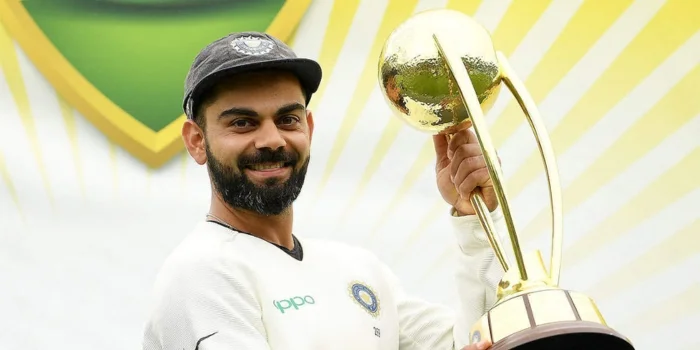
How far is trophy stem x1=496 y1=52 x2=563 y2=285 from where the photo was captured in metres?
1.22

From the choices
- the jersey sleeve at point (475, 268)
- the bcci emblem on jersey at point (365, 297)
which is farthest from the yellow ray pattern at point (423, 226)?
the jersey sleeve at point (475, 268)

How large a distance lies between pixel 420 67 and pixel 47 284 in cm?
135

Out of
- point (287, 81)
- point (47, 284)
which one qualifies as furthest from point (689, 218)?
point (47, 284)

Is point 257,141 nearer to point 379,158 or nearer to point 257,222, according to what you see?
point 257,222

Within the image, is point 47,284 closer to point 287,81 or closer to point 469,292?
point 287,81

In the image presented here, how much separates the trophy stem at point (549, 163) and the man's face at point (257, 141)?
1.39ft

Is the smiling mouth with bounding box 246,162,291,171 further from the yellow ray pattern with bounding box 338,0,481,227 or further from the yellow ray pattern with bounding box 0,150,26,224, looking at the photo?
the yellow ray pattern with bounding box 0,150,26,224

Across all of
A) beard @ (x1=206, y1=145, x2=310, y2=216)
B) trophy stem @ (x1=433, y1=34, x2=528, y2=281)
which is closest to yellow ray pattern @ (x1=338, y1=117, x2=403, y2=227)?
beard @ (x1=206, y1=145, x2=310, y2=216)

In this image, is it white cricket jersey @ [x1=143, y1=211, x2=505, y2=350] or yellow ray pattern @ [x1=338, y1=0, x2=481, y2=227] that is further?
yellow ray pattern @ [x1=338, y1=0, x2=481, y2=227]

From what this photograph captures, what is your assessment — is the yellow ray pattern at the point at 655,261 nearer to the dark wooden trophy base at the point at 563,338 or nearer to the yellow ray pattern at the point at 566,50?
the yellow ray pattern at the point at 566,50

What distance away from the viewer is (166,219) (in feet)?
7.61

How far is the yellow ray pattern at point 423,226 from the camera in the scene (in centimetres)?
236

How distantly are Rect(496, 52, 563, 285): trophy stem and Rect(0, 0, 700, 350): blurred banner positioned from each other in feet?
3.20

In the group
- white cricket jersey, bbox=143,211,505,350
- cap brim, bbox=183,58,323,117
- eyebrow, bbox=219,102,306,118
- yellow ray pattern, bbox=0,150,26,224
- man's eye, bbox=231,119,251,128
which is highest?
cap brim, bbox=183,58,323,117
